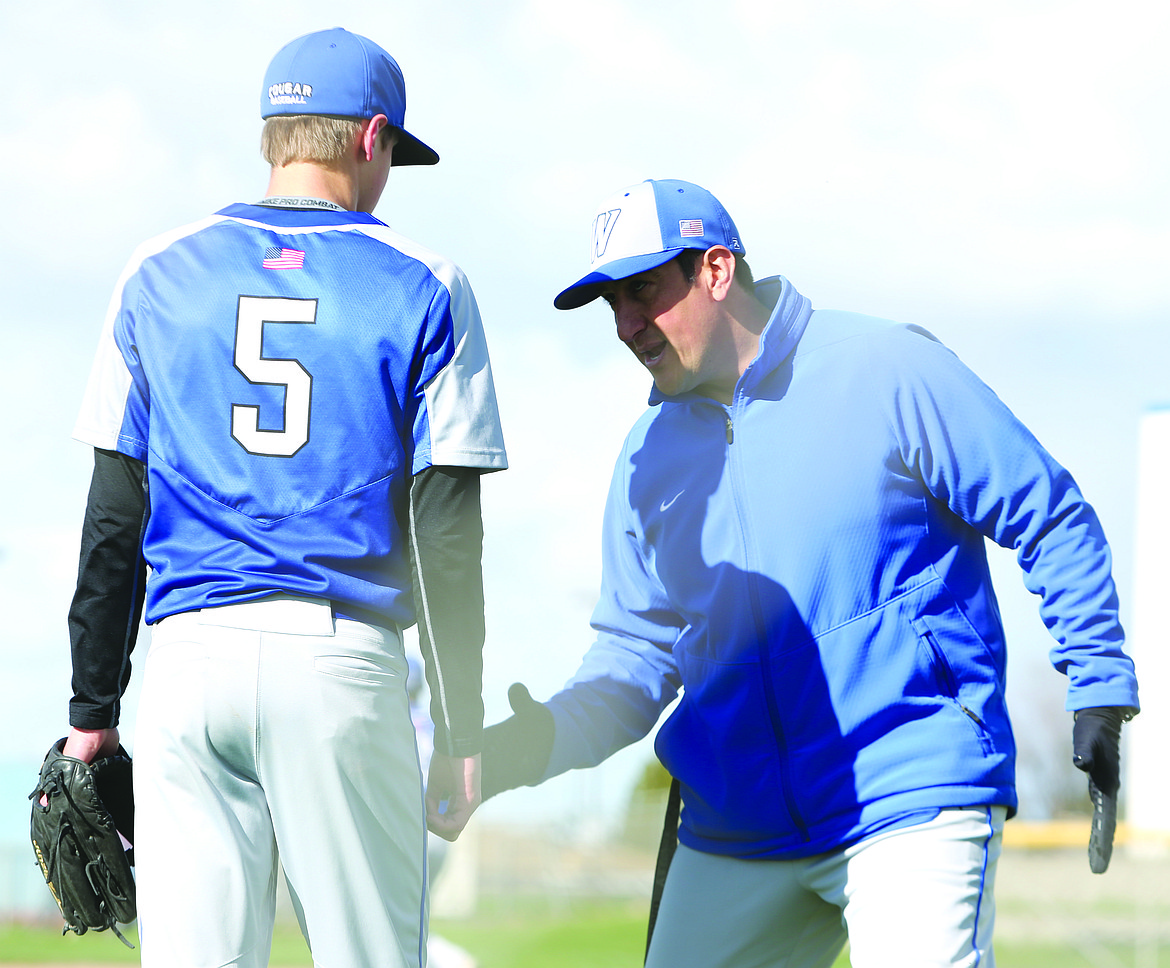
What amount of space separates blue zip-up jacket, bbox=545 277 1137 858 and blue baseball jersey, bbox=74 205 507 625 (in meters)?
0.87

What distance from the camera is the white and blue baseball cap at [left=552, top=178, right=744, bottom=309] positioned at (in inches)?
124

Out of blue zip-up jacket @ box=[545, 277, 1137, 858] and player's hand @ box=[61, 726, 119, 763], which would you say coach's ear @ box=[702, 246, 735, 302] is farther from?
player's hand @ box=[61, 726, 119, 763]

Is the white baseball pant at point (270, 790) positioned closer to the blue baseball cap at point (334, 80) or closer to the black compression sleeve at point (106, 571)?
the black compression sleeve at point (106, 571)

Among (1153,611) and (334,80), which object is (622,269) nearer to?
(334,80)

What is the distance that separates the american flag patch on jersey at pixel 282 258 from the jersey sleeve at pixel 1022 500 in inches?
56.8

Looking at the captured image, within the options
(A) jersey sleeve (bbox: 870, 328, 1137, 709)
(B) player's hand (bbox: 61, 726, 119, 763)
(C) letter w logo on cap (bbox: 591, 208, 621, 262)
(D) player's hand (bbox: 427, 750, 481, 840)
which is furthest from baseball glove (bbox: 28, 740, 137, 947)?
(A) jersey sleeve (bbox: 870, 328, 1137, 709)

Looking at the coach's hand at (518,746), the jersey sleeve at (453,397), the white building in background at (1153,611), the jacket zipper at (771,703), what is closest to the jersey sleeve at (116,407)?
the jersey sleeve at (453,397)

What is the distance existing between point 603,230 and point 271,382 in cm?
125

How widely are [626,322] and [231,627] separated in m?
1.41

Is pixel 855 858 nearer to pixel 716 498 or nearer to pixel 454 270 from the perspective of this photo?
pixel 716 498

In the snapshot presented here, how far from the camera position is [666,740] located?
3.22 m

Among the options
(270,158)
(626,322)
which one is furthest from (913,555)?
(270,158)

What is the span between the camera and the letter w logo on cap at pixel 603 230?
3230mm

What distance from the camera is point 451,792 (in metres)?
2.52
